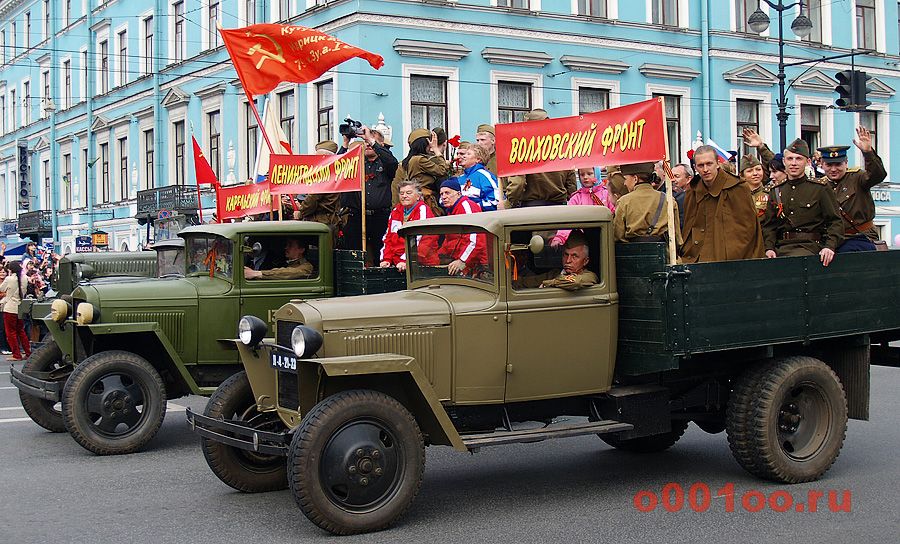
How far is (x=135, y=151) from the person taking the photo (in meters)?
37.5

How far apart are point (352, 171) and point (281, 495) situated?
4.00 metres

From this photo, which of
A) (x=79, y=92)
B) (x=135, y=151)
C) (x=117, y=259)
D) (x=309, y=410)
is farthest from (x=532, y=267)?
(x=79, y=92)

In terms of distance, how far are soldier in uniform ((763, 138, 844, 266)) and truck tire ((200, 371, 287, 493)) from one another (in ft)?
13.4

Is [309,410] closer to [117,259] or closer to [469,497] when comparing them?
[469,497]

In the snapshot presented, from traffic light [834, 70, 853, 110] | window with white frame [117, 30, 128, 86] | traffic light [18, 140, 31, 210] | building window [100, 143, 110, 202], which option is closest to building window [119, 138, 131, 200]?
building window [100, 143, 110, 202]

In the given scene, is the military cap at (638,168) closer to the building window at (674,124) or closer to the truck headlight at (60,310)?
the truck headlight at (60,310)

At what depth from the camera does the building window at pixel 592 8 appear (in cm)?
2866

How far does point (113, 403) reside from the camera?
926 centimetres

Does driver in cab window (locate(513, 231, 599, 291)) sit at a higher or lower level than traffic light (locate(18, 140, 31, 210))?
lower

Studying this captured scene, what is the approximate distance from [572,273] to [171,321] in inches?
163

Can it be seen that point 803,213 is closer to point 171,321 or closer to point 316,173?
point 316,173

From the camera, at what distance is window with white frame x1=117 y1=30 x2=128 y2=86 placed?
125 ft

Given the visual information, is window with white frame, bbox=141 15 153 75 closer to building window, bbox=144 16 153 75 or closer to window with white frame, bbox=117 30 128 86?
building window, bbox=144 16 153 75

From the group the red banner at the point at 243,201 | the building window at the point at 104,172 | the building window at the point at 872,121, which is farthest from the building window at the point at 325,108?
the building window at the point at 872,121
